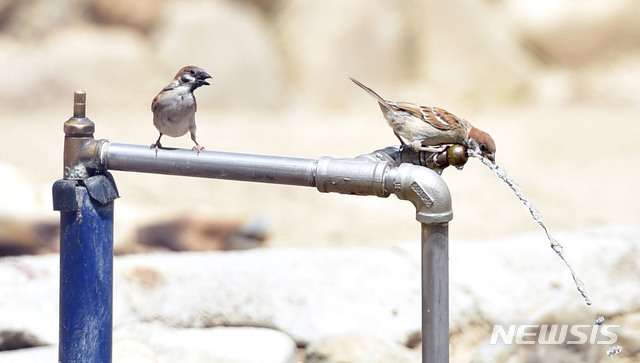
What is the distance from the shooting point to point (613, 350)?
2.86 metres

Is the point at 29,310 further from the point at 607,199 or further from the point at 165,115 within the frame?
the point at 607,199

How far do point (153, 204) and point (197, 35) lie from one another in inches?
126

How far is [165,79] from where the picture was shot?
8930 millimetres

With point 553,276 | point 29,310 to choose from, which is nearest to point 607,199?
point 553,276

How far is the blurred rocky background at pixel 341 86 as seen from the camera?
6855 mm

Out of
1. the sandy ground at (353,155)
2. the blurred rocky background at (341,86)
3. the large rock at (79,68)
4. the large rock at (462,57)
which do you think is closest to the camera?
the sandy ground at (353,155)

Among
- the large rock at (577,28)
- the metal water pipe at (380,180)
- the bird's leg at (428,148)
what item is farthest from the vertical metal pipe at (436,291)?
the large rock at (577,28)

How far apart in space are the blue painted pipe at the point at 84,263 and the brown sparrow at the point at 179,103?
298 millimetres

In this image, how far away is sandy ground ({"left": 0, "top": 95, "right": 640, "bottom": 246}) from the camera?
623 centimetres

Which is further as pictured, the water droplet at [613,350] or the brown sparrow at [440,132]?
the water droplet at [613,350]

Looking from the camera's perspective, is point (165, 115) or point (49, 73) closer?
point (165, 115)

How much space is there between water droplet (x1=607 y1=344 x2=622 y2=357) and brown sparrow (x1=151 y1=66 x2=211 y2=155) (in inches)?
59.2

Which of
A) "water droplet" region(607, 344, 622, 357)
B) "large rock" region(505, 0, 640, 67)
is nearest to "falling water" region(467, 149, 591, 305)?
"water droplet" region(607, 344, 622, 357)

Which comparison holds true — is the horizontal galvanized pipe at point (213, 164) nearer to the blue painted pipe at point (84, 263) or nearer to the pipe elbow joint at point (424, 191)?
the blue painted pipe at point (84, 263)
